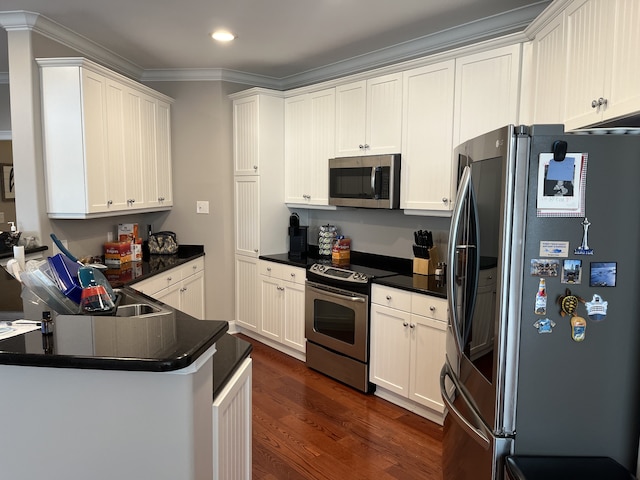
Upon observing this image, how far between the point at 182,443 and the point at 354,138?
114 inches

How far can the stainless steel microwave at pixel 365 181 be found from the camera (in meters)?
3.42

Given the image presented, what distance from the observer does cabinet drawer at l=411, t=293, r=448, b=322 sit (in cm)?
288

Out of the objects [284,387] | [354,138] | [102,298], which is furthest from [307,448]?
[354,138]

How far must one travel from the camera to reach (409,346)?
122 inches

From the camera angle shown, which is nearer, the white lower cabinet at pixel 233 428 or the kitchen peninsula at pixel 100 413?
the kitchen peninsula at pixel 100 413

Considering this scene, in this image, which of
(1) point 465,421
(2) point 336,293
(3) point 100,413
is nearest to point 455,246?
(1) point 465,421

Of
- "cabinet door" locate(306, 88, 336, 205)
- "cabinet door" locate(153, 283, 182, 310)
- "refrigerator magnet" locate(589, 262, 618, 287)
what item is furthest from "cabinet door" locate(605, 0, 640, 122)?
"cabinet door" locate(153, 283, 182, 310)

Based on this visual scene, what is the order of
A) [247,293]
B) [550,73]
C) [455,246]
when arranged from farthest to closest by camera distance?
[247,293] < [550,73] < [455,246]

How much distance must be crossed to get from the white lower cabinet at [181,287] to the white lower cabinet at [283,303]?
64 centimetres

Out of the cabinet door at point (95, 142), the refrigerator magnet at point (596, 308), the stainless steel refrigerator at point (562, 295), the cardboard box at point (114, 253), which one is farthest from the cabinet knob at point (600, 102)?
the cardboard box at point (114, 253)

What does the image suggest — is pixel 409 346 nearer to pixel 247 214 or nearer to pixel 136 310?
pixel 136 310

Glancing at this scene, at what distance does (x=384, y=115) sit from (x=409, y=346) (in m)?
1.69

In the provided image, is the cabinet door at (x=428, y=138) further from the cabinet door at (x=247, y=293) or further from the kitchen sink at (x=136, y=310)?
the kitchen sink at (x=136, y=310)

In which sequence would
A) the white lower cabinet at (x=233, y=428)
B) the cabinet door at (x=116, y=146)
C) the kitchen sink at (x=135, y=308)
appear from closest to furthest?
the white lower cabinet at (x=233, y=428) < the kitchen sink at (x=135, y=308) < the cabinet door at (x=116, y=146)
